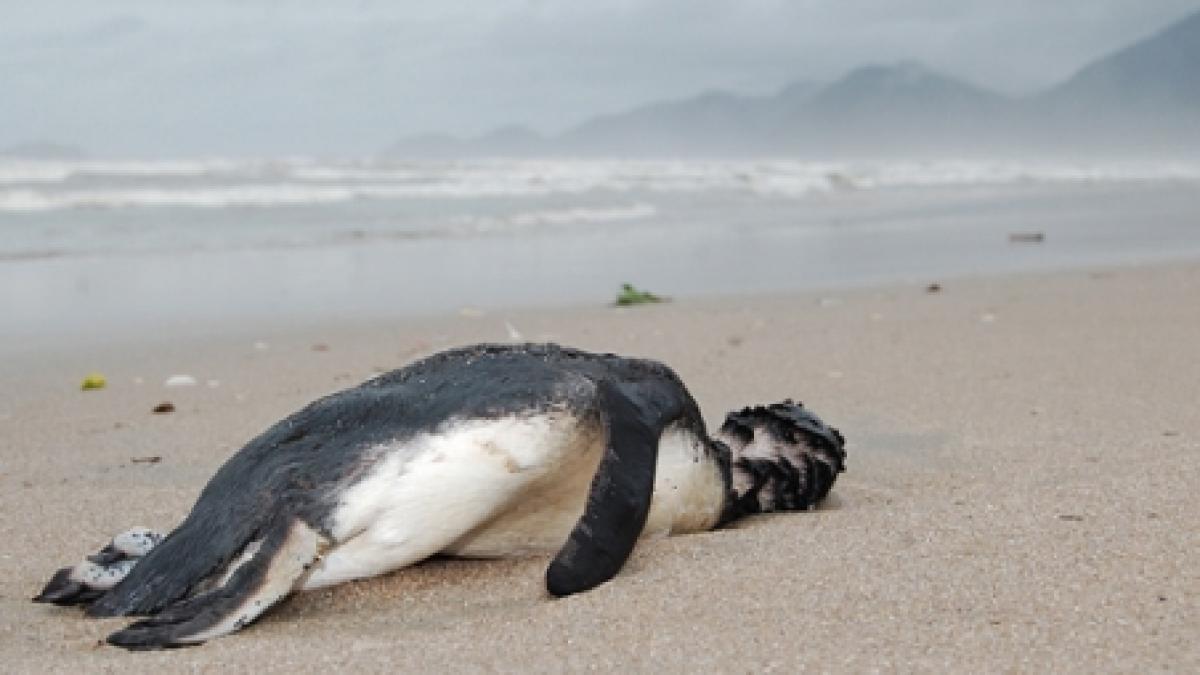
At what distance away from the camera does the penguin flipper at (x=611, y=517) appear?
10.7 ft

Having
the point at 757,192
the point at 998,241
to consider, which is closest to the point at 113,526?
the point at 998,241

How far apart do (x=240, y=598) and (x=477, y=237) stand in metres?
16.3

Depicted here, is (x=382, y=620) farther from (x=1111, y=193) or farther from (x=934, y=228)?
(x=1111, y=193)

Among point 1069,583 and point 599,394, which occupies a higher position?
point 599,394

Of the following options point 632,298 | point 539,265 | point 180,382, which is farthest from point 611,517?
point 539,265

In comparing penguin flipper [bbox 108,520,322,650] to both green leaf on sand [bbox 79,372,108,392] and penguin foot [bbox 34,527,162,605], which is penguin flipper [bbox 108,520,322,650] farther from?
green leaf on sand [bbox 79,372,108,392]

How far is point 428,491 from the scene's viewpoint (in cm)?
326

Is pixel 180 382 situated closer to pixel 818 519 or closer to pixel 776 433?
pixel 776 433

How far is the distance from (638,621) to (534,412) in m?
0.65

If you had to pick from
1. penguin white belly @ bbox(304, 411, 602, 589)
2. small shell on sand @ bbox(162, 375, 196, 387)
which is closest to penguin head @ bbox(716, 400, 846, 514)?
penguin white belly @ bbox(304, 411, 602, 589)

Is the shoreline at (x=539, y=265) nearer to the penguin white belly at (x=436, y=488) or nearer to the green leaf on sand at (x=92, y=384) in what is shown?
the green leaf on sand at (x=92, y=384)

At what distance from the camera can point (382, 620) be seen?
324 cm

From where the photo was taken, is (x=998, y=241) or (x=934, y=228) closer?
(x=998, y=241)

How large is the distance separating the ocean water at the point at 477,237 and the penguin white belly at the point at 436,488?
7.82 m
